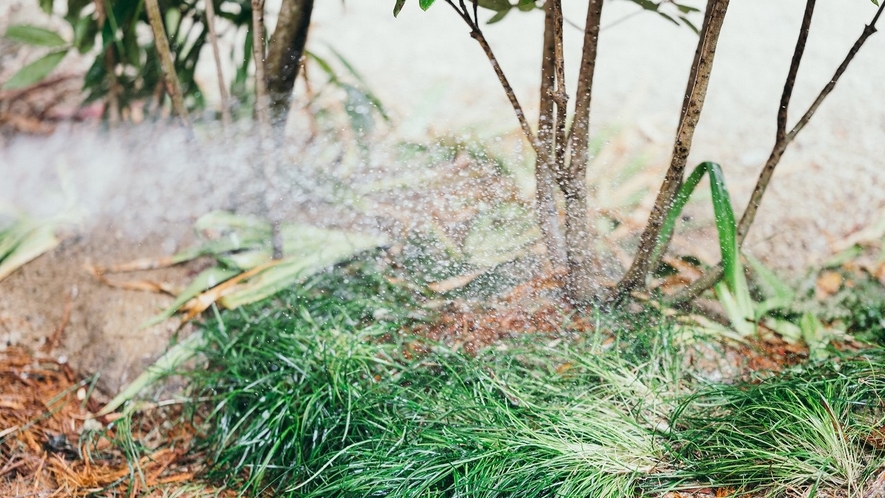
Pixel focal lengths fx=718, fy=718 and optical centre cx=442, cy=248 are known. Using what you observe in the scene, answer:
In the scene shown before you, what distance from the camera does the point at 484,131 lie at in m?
2.56

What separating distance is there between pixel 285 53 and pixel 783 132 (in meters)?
1.28

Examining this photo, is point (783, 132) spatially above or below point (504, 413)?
above

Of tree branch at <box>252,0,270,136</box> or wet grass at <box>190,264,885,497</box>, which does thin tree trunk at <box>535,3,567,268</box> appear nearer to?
wet grass at <box>190,264,885,497</box>

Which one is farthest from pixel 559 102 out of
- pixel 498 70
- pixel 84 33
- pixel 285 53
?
pixel 84 33

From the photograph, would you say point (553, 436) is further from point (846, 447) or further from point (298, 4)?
point (298, 4)

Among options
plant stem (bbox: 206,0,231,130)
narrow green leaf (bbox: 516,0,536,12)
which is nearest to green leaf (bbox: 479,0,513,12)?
narrow green leaf (bbox: 516,0,536,12)

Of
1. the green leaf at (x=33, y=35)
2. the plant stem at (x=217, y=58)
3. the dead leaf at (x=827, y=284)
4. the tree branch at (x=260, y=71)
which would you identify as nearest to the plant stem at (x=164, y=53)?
the plant stem at (x=217, y=58)

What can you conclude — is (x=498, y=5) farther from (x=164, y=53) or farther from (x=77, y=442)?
(x=77, y=442)

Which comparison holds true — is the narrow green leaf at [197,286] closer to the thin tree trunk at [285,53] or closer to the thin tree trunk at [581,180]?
the thin tree trunk at [285,53]

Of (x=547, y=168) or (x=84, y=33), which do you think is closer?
(x=547, y=168)

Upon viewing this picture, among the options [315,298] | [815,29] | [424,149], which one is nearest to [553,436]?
[315,298]

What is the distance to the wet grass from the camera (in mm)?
1313

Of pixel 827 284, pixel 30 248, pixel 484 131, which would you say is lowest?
pixel 30 248

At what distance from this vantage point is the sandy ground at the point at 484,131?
2.09 metres
